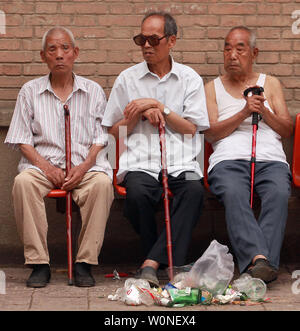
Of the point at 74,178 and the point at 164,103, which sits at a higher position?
the point at 164,103

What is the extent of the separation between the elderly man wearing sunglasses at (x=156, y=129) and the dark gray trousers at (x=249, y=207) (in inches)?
7.2

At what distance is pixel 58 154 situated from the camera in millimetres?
5543

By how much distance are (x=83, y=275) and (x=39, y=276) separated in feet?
0.93

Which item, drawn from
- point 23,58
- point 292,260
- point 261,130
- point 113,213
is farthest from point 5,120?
point 292,260

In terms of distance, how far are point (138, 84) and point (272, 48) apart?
122cm

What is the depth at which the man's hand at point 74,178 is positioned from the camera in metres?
5.34

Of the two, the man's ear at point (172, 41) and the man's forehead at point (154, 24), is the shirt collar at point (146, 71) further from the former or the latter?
the man's forehead at point (154, 24)

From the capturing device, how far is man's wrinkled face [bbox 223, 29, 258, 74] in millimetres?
5742

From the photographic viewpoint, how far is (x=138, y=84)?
5590 millimetres

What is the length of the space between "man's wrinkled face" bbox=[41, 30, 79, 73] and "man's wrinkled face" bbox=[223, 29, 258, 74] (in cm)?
111

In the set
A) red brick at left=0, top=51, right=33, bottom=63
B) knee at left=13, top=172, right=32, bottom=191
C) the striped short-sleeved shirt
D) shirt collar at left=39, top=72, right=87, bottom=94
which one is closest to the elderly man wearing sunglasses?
the striped short-sleeved shirt

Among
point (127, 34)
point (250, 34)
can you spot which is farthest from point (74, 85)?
point (250, 34)

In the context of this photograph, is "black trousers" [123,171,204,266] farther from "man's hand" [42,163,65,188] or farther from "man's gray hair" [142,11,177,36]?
"man's gray hair" [142,11,177,36]

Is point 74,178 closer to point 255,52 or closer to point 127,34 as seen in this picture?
point 127,34
